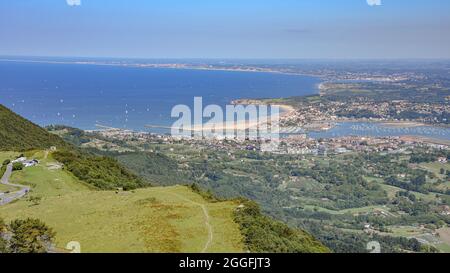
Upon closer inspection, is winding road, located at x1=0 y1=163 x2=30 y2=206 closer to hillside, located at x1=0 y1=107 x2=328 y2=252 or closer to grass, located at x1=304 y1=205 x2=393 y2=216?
hillside, located at x1=0 y1=107 x2=328 y2=252

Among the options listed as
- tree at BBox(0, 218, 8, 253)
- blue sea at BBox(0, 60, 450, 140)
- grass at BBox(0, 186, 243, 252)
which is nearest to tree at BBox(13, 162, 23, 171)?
grass at BBox(0, 186, 243, 252)

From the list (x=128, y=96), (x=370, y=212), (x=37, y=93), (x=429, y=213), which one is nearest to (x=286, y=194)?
(x=370, y=212)

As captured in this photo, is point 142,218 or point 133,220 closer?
point 133,220

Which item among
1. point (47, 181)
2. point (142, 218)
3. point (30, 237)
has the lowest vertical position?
point (47, 181)

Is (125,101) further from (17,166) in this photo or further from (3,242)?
(3,242)

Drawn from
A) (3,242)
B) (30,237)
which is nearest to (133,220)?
(30,237)

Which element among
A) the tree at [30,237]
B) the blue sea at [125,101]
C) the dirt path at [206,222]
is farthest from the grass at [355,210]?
the tree at [30,237]

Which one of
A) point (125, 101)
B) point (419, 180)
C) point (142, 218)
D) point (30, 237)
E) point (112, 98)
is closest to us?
point (30, 237)
